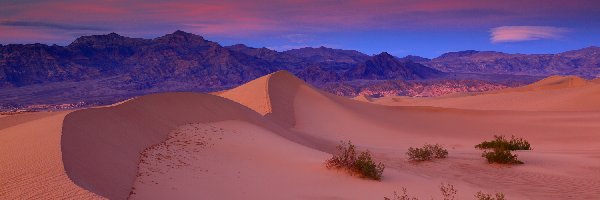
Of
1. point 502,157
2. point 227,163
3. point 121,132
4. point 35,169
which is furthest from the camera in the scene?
point 502,157

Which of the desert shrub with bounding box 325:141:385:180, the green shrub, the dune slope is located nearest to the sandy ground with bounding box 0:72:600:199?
the dune slope

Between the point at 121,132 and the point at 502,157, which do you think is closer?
the point at 121,132

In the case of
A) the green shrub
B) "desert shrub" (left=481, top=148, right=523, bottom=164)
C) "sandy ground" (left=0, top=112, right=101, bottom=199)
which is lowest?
the green shrub

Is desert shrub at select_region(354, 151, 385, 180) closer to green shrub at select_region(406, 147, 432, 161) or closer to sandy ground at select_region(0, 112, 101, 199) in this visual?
green shrub at select_region(406, 147, 432, 161)

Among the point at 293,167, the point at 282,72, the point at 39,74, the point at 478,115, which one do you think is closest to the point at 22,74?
the point at 39,74

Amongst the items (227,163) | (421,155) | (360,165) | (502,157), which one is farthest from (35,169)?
(502,157)

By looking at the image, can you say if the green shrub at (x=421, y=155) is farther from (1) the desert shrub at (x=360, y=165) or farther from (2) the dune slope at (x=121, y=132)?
(2) the dune slope at (x=121, y=132)

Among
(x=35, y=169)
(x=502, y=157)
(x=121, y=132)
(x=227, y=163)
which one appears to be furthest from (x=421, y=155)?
(x=35, y=169)

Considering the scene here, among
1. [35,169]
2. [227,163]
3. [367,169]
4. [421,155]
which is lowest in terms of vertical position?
[421,155]

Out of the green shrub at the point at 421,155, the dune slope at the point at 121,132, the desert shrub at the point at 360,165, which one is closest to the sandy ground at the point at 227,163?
the dune slope at the point at 121,132

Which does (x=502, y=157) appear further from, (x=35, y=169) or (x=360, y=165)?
(x=35, y=169)

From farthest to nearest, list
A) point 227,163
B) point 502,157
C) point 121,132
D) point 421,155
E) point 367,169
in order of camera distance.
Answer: point 421,155
point 502,157
point 121,132
point 227,163
point 367,169

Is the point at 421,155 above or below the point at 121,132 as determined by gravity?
below

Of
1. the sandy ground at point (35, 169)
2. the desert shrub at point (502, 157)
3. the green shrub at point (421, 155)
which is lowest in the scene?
the green shrub at point (421, 155)
